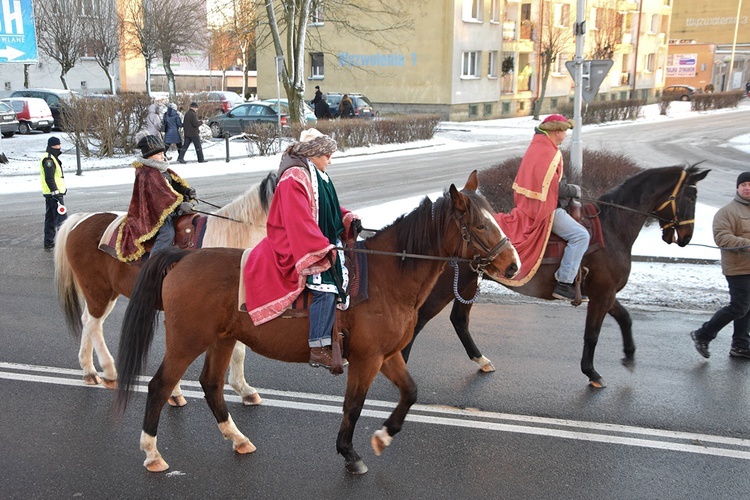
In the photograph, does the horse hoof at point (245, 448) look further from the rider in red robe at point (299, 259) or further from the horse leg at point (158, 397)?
the rider in red robe at point (299, 259)

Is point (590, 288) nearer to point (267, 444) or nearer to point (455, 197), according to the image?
point (455, 197)

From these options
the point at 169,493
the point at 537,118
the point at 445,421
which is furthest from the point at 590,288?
the point at 537,118

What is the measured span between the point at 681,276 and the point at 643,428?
17.2ft

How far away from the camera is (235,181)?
63.1 feet

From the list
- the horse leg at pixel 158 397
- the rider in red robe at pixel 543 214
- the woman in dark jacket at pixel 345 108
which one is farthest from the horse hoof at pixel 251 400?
the woman in dark jacket at pixel 345 108

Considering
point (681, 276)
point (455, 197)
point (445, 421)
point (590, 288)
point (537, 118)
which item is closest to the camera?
point (455, 197)

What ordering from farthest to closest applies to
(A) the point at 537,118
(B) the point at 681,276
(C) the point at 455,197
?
(A) the point at 537,118 → (B) the point at 681,276 → (C) the point at 455,197

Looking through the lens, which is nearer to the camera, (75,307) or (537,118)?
(75,307)

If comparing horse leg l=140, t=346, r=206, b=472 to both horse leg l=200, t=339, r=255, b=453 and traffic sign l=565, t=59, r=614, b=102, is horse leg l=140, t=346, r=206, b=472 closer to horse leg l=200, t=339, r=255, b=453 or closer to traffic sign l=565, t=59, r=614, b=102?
horse leg l=200, t=339, r=255, b=453

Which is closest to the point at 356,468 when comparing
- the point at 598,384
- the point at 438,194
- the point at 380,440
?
the point at 380,440

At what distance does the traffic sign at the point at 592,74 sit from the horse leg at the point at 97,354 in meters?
9.71

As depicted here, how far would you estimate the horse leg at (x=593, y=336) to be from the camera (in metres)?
6.30

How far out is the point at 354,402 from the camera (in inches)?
188

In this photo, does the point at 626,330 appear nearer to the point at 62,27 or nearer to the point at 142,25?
the point at 62,27
